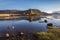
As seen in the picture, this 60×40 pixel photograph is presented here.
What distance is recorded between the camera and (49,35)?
3045mm

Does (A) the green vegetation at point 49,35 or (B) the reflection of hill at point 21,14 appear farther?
(B) the reflection of hill at point 21,14

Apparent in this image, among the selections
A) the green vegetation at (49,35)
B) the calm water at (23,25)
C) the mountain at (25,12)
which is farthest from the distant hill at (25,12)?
the green vegetation at (49,35)

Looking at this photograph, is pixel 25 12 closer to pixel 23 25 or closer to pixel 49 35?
pixel 23 25

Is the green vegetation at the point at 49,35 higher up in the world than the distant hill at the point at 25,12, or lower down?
lower down

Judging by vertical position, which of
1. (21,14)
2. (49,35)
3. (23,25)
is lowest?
(49,35)

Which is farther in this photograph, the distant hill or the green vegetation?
the distant hill

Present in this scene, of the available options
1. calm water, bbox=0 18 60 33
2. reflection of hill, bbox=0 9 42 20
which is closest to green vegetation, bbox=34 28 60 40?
calm water, bbox=0 18 60 33

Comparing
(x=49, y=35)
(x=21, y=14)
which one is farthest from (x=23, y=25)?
(x=49, y=35)

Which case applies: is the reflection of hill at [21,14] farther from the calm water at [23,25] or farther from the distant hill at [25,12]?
the calm water at [23,25]

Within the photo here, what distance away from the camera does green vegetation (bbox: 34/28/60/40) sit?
3033mm

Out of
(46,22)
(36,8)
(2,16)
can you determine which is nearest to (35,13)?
(36,8)

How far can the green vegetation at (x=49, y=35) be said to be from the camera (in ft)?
9.95

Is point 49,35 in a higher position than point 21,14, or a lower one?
lower

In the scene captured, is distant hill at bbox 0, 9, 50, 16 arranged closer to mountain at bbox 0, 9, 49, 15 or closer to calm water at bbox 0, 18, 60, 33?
mountain at bbox 0, 9, 49, 15
